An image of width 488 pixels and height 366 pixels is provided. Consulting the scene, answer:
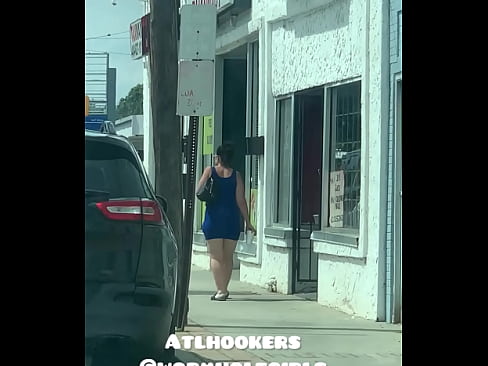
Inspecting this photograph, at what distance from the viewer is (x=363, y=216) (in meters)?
4.82

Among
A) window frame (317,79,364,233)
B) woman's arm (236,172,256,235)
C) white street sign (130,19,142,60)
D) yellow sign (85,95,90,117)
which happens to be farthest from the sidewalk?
white street sign (130,19,142,60)

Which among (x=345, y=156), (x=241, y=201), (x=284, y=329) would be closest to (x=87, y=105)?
(x=241, y=201)

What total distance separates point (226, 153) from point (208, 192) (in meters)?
0.20

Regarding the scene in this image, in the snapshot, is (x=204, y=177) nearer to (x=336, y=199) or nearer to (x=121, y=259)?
(x=121, y=259)

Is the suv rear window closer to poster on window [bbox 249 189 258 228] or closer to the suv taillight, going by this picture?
the suv taillight

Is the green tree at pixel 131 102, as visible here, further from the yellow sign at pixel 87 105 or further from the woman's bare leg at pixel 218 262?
the woman's bare leg at pixel 218 262

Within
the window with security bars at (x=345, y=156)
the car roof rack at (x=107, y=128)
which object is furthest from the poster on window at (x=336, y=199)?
the car roof rack at (x=107, y=128)

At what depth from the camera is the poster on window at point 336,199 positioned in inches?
189

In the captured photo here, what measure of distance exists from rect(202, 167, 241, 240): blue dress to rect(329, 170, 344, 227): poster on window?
2.77 feet

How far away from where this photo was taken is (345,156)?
470 cm

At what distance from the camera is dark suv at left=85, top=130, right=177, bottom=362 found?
364 cm
